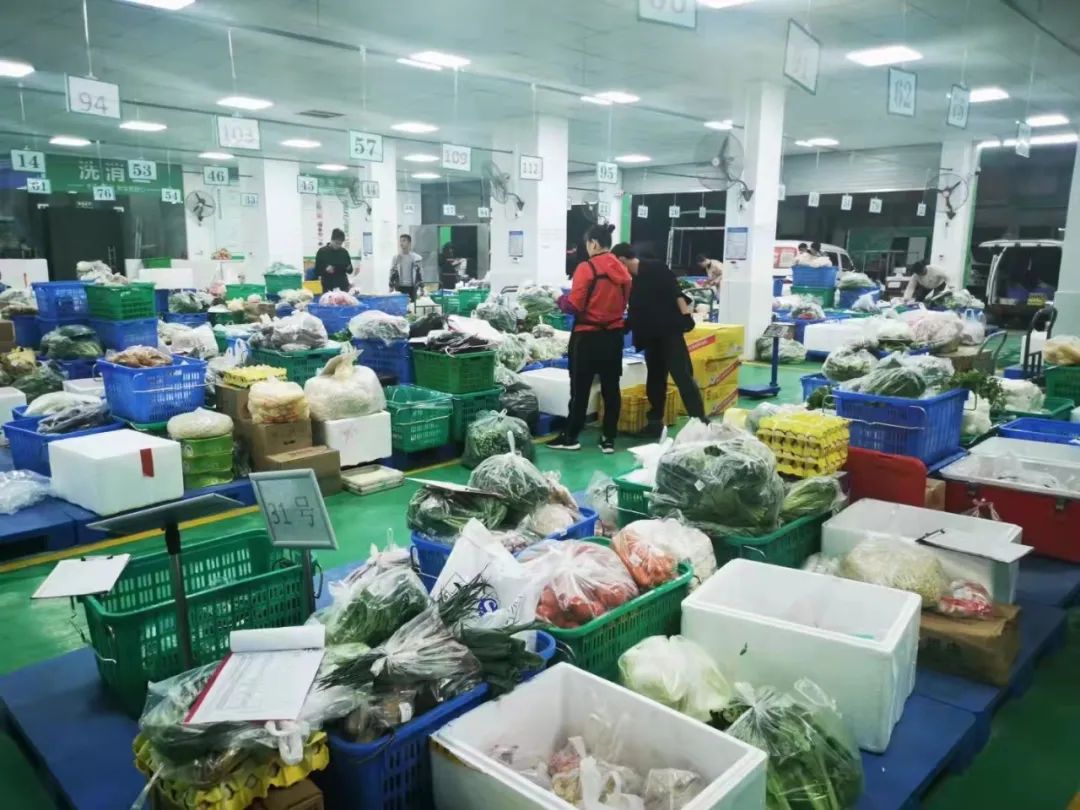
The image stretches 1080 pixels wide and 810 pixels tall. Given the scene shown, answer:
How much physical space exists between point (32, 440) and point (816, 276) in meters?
11.1

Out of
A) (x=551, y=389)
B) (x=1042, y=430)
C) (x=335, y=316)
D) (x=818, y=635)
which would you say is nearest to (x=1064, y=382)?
(x=1042, y=430)

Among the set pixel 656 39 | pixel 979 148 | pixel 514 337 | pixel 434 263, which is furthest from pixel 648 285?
pixel 434 263

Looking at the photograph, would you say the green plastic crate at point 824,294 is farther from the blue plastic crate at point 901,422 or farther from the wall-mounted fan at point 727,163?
the blue plastic crate at point 901,422

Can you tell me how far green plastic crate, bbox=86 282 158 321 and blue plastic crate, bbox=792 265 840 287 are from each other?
972 centimetres

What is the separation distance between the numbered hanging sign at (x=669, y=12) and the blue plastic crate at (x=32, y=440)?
12.2ft

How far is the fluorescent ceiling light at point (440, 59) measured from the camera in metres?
8.57

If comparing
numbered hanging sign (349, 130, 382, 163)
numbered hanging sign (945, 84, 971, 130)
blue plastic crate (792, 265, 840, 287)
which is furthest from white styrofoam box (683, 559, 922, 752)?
blue plastic crate (792, 265, 840, 287)

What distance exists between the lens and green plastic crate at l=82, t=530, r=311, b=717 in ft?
7.73

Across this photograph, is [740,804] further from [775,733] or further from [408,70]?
[408,70]

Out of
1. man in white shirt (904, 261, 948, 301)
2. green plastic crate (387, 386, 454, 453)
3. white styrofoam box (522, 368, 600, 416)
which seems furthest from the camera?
man in white shirt (904, 261, 948, 301)

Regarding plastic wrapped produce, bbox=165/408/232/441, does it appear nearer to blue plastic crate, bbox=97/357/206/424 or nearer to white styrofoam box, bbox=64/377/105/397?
blue plastic crate, bbox=97/357/206/424

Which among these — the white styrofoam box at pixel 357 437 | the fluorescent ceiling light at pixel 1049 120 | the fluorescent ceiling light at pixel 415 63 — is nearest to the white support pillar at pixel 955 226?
the fluorescent ceiling light at pixel 1049 120

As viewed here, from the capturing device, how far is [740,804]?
165cm

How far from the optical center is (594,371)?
18.9 ft
